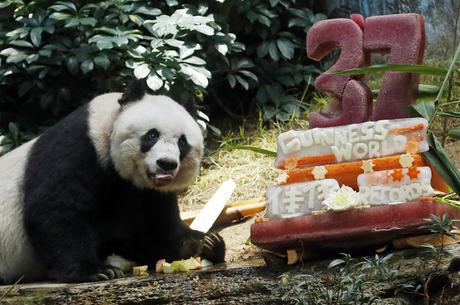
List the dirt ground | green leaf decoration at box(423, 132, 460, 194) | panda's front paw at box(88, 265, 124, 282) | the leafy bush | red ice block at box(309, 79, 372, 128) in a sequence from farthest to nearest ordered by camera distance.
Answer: the dirt ground < panda's front paw at box(88, 265, 124, 282) < red ice block at box(309, 79, 372, 128) < green leaf decoration at box(423, 132, 460, 194) < the leafy bush

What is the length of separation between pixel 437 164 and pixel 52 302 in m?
2.11

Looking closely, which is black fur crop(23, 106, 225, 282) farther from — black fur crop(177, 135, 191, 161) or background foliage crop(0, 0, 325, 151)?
background foliage crop(0, 0, 325, 151)

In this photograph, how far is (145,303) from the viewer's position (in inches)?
166

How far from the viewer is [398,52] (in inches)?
173

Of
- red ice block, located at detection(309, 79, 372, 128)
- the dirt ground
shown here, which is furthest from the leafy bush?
the dirt ground

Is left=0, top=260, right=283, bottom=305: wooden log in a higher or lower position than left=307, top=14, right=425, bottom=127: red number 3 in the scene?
lower

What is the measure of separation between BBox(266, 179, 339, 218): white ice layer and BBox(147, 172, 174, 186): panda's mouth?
805 mm

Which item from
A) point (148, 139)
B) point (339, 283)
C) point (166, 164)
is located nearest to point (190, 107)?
point (148, 139)

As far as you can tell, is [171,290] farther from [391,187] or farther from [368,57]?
[368,57]

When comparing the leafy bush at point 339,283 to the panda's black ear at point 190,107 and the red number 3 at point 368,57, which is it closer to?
the red number 3 at point 368,57

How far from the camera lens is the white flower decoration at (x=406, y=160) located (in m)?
4.12

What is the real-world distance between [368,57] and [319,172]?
766 millimetres

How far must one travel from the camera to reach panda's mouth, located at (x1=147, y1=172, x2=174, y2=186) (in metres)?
4.89

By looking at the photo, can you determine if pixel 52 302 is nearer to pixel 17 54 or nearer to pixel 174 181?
pixel 174 181
